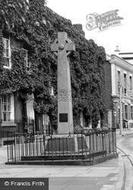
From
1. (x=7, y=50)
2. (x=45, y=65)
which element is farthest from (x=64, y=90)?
(x=45, y=65)

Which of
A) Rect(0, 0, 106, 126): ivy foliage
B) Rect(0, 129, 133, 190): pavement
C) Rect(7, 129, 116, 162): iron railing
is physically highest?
Rect(0, 0, 106, 126): ivy foliage

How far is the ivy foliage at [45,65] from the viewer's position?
28.8 meters

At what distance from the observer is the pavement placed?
10594mm

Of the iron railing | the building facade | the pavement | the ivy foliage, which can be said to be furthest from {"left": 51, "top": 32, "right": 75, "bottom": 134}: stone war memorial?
the building facade

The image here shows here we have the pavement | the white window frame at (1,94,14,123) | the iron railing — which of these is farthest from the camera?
the white window frame at (1,94,14,123)

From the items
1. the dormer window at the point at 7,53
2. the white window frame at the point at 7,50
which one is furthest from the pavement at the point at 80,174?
the white window frame at the point at 7,50

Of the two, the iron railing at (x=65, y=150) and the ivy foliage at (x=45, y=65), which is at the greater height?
the ivy foliage at (x=45, y=65)

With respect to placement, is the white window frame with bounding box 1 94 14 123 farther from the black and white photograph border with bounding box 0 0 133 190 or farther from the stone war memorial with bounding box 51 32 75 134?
the stone war memorial with bounding box 51 32 75 134

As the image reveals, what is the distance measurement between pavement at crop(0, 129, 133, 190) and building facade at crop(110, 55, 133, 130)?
43453 mm

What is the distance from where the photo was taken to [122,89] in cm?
6328

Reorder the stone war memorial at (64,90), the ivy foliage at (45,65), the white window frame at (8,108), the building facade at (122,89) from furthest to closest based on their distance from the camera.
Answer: the building facade at (122,89) → the ivy foliage at (45,65) → the white window frame at (8,108) → the stone war memorial at (64,90)

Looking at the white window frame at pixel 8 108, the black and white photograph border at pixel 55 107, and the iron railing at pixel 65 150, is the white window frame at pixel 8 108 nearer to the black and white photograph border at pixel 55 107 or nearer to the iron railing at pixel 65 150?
the black and white photograph border at pixel 55 107

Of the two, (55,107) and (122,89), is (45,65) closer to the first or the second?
(55,107)

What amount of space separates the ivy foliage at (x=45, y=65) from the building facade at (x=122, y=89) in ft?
49.7
